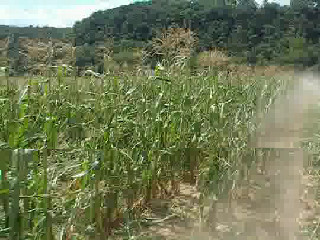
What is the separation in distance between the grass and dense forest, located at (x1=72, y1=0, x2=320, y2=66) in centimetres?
1256

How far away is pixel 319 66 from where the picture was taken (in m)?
22.3

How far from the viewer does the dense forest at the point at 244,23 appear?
720 inches

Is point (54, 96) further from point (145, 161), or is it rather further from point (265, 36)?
point (265, 36)

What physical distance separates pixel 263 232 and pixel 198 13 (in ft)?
68.4

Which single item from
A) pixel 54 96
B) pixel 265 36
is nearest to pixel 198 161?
pixel 54 96

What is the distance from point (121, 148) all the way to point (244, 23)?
3034cm

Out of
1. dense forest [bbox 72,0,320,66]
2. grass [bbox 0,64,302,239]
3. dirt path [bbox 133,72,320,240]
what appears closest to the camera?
grass [bbox 0,64,302,239]

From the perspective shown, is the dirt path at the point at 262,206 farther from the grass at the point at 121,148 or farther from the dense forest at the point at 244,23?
the dense forest at the point at 244,23

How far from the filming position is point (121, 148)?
255 centimetres

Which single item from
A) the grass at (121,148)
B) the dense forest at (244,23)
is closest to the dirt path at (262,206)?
the grass at (121,148)

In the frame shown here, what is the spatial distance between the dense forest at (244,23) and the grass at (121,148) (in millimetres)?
12560

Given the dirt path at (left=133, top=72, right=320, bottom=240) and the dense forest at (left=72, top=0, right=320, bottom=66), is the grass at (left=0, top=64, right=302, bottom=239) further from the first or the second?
the dense forest at (left=72, top=0, right=320, bottom=66)

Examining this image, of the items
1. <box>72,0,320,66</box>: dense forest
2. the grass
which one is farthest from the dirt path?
<box>72,0,320,66</box>: dense forest

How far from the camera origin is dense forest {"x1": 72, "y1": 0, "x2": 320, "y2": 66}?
18.3m
